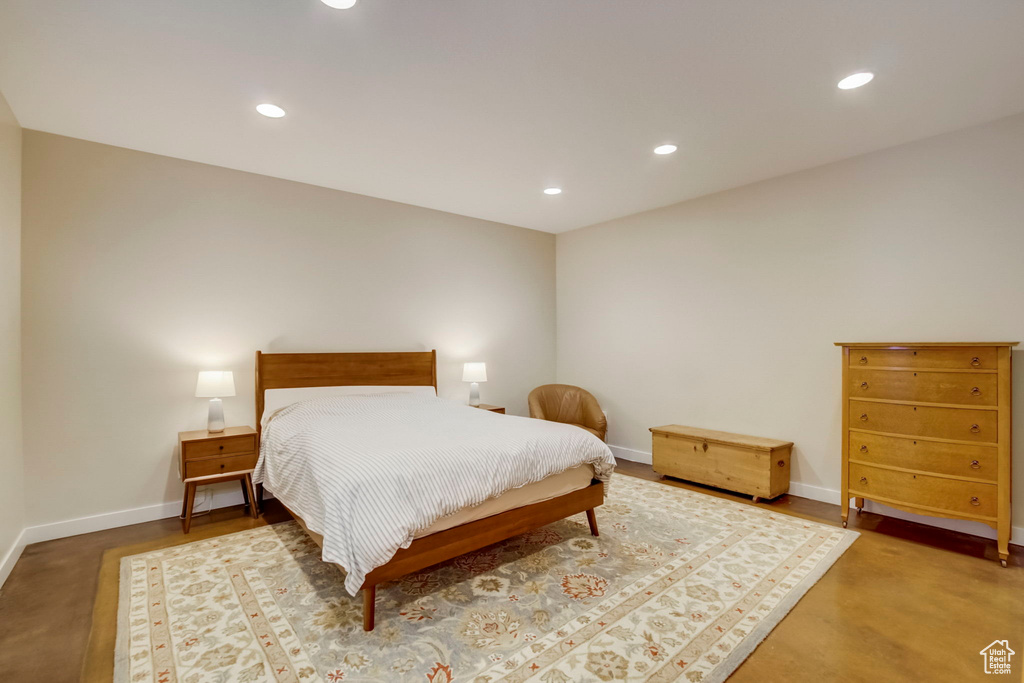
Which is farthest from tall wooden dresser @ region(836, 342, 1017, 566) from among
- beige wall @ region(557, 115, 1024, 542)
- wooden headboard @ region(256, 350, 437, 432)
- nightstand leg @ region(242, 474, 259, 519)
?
nightstand leg @ region(242, 474, 259, 519)

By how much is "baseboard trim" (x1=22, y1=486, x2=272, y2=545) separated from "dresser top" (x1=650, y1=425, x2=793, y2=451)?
372 cm

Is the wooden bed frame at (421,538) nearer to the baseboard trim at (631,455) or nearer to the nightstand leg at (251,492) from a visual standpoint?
the nightstand leg at (251,492)

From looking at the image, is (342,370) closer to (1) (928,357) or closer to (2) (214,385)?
(2) (214,385)

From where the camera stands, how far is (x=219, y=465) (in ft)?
11.0

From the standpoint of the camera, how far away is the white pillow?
12.5 ft

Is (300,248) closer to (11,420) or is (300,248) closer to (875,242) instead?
(11,420)

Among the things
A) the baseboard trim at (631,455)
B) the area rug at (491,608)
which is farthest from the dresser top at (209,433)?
the baseboard trim at (631,455)

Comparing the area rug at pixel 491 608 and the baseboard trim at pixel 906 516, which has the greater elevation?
the baseboard trim at pixel 906 516

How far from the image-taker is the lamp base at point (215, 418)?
3.51m

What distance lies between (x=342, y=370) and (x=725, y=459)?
3378mm

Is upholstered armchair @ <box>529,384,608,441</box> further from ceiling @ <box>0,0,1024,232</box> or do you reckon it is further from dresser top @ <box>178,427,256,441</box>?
dresser top @ <box>178,427,256,441</box>

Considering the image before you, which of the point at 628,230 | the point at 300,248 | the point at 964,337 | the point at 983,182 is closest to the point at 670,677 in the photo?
the point at 964,337

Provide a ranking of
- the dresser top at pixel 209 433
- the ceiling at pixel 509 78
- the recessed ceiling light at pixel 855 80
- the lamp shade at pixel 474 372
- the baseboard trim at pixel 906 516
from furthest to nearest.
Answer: the lamp shade at pixel 474 372
the dresser top at pixel 209 433
the baseboard trim at pixel 906 516
the recessed ceiling light at pixel 855 80
the ceiling at pixel 509 78

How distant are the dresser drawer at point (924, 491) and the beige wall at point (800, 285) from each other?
1.50 ft
